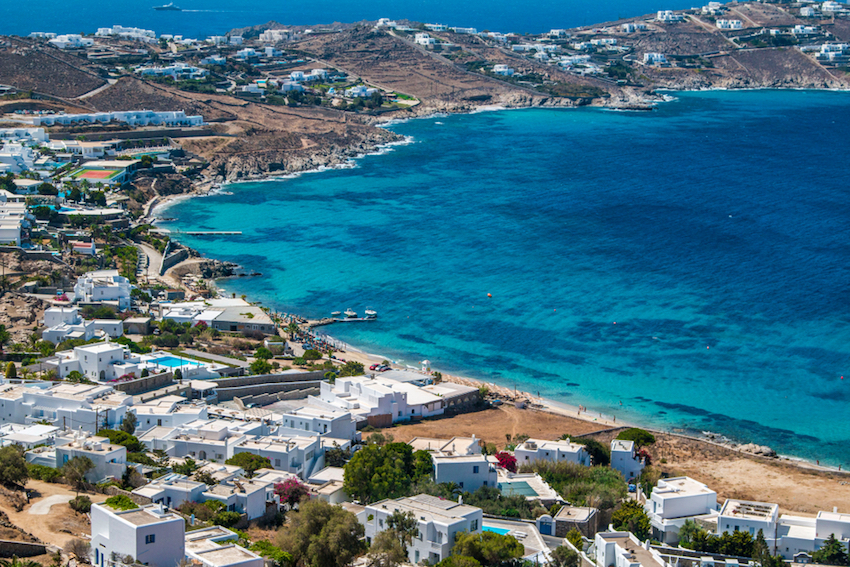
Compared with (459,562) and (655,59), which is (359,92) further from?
(459,562)

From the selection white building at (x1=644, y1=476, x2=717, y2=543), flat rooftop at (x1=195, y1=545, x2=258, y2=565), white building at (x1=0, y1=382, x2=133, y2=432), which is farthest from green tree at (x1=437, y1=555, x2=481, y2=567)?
white building at (x1=0, y1=382, x2=133, y2=432)

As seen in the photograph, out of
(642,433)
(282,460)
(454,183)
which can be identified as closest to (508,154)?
(454,183)

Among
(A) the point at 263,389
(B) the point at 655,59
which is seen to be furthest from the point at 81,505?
(B) the point at 655,59

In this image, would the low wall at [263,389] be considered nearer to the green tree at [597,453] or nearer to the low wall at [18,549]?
the green tree at [597,453]

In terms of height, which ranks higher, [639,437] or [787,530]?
[787,530]

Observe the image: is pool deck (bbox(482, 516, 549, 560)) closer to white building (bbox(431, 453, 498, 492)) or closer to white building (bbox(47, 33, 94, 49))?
white building (bbox(431, 453, 498, 492))
